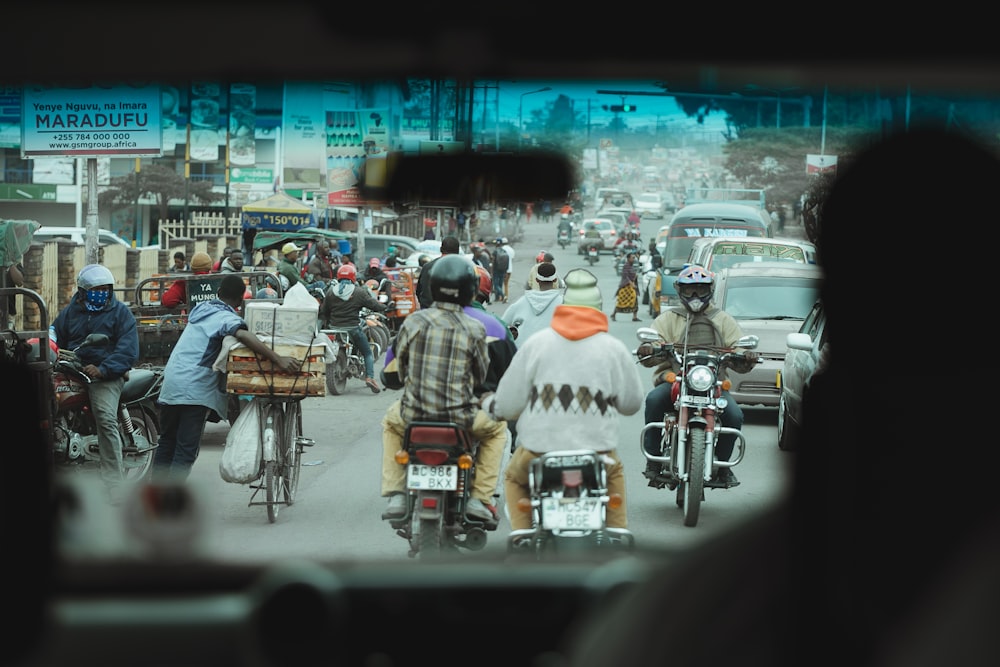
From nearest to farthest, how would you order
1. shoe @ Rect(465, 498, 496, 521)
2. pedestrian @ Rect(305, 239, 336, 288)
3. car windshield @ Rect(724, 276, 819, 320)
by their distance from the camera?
shoe @ Rect(465, 498, 496, 521) < car windshield @ Rect(724, 276, 819, 320) < pedestrian @ Rect(305, 239, 336, 288)

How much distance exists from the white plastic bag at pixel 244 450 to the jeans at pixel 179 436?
300mm

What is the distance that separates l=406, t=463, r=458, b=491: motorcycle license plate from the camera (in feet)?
23.0

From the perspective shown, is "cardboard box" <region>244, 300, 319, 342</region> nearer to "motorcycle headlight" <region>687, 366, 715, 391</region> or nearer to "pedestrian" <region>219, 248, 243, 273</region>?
"motorcycle headlight" <region>687, 366, 715, 391</region>

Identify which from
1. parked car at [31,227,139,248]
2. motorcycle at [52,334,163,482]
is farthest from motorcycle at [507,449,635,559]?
parked car at [31,227,139,248]

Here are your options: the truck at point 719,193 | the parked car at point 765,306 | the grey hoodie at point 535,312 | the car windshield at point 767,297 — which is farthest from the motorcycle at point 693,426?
the car windshield at point 767,297

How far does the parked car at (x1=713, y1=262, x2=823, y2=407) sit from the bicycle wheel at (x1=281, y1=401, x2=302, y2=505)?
6.05m

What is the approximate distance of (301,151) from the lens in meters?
2.41

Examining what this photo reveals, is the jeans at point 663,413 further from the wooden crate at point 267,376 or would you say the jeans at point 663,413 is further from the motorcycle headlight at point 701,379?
the wooden crate at point 267,376

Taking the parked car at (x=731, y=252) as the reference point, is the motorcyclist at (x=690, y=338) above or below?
below

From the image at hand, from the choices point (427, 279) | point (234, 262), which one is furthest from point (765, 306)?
point (427, 279)

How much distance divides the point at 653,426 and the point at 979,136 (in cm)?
769

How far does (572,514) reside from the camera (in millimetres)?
6332

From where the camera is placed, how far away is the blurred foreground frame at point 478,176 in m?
2.06

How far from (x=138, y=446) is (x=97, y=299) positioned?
3.82 feet
